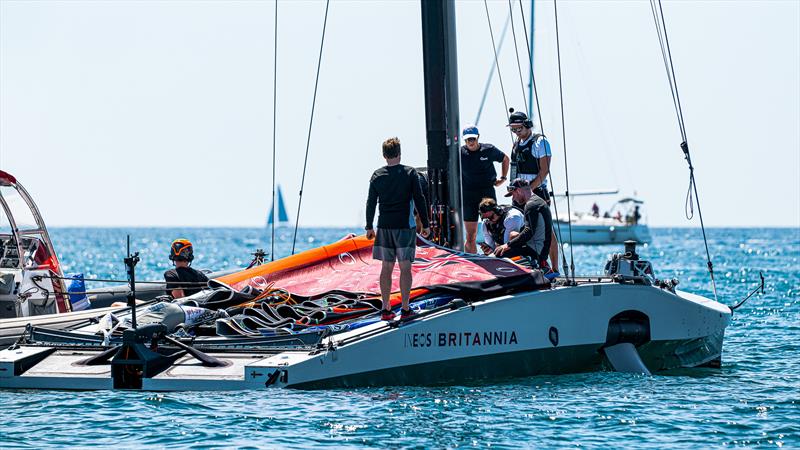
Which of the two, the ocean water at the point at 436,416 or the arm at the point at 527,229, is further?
the arm at the point at 527,229

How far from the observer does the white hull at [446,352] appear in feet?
34.2

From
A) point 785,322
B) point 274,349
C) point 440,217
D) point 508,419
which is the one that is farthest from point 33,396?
point 785,322

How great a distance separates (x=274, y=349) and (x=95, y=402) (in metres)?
1.59

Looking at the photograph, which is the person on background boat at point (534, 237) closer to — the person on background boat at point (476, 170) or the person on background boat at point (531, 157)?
the person on background boat at point (531, 157)

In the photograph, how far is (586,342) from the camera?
40.1ft

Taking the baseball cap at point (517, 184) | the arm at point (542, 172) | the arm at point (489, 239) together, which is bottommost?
the arm at point (489, 239)

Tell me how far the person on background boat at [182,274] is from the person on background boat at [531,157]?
3.79m

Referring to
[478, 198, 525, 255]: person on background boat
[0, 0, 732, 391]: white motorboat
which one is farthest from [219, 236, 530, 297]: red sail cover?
[478, 198, 525, 255]: person on background boat

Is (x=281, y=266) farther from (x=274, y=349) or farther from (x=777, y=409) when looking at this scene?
(x=777, y=409)

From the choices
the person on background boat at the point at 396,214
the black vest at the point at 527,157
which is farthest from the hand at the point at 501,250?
the person on background boat at the point at 396,214

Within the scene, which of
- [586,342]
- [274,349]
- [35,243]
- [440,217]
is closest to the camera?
[274,349]

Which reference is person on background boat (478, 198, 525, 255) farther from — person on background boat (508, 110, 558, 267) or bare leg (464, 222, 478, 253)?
bare leg (464, 222, 478, 253)

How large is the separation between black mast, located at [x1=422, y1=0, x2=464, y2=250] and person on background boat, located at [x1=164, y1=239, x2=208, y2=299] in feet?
8.69

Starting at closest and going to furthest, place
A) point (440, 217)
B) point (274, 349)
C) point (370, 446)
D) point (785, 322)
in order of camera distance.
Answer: point (370, 446)
point (274, 349)
point (440, 217)
point (785, 322)
